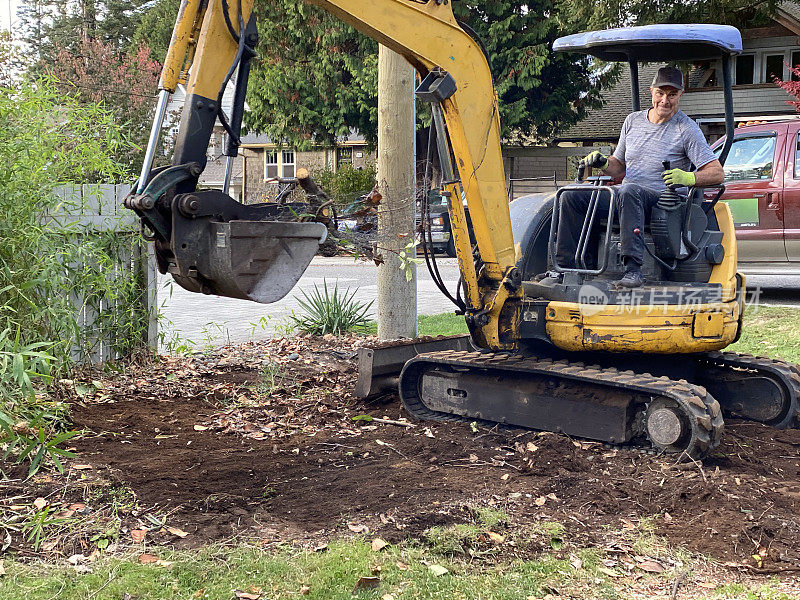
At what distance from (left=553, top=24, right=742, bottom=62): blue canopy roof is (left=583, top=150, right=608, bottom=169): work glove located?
0.73m

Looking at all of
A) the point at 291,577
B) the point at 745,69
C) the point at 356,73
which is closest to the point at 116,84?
the point at 356,73

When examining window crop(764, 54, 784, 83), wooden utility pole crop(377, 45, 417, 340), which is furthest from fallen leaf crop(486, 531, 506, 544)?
window crop(764, 54, 784, 83)

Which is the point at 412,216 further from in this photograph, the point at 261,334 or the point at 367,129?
the point at 367,129

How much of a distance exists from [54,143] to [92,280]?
1047 millimetres

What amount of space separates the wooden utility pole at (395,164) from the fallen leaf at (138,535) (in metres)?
4.09

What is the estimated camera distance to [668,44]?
5.86 m

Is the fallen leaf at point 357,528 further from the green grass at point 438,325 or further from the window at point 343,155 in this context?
the window at point 343,155

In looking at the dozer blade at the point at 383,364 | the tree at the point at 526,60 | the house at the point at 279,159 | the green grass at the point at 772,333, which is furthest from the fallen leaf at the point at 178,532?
the house at the point at 279,159

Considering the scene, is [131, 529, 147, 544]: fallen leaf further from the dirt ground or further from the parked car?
the parked car

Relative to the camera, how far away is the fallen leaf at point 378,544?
3862mm

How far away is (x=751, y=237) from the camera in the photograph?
11578 millimetres

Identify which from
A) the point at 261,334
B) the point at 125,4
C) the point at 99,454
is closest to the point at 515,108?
the point at 261,334

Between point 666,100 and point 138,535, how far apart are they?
4.16m

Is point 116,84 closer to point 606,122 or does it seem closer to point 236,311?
point 236,311
